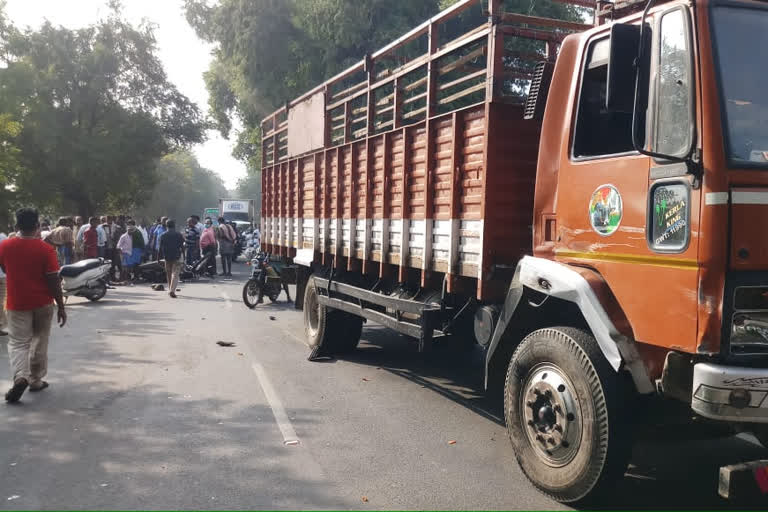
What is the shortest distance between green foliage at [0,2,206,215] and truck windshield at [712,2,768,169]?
3243cm

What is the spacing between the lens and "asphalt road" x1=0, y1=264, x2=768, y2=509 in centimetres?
397

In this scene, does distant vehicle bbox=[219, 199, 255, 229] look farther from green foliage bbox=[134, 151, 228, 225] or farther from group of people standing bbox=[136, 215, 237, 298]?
green foliage bbox=[134, 151, 228, 225]

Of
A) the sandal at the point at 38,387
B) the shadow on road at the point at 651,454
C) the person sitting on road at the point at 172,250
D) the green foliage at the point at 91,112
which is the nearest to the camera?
the shadow on road at the point at 651,454

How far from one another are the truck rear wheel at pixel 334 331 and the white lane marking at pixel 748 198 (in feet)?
18.9

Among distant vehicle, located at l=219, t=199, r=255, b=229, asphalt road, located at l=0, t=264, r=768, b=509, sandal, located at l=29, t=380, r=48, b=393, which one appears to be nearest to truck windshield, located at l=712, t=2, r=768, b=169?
asphalt road, located at l=0, t=264, r=768, b=509

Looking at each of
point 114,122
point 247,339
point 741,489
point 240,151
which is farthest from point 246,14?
point 741,489

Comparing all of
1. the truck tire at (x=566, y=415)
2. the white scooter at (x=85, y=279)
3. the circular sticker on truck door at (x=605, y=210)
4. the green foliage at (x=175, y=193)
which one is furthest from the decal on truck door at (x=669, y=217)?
the green foliage at (x=175, y=193)

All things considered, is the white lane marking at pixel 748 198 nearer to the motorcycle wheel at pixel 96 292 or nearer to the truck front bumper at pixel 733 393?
the truck front bumper at pixel 733 393

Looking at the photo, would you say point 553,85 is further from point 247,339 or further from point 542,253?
point 247,339

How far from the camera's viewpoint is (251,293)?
43.7 feet

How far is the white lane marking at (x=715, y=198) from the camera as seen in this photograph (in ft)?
9.82

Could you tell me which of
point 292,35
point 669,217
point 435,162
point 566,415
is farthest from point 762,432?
point 292,35

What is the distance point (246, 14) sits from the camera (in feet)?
82.6

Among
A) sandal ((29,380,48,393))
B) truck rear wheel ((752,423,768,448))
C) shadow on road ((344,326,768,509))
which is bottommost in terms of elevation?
sandal ((29,380,48,393))
